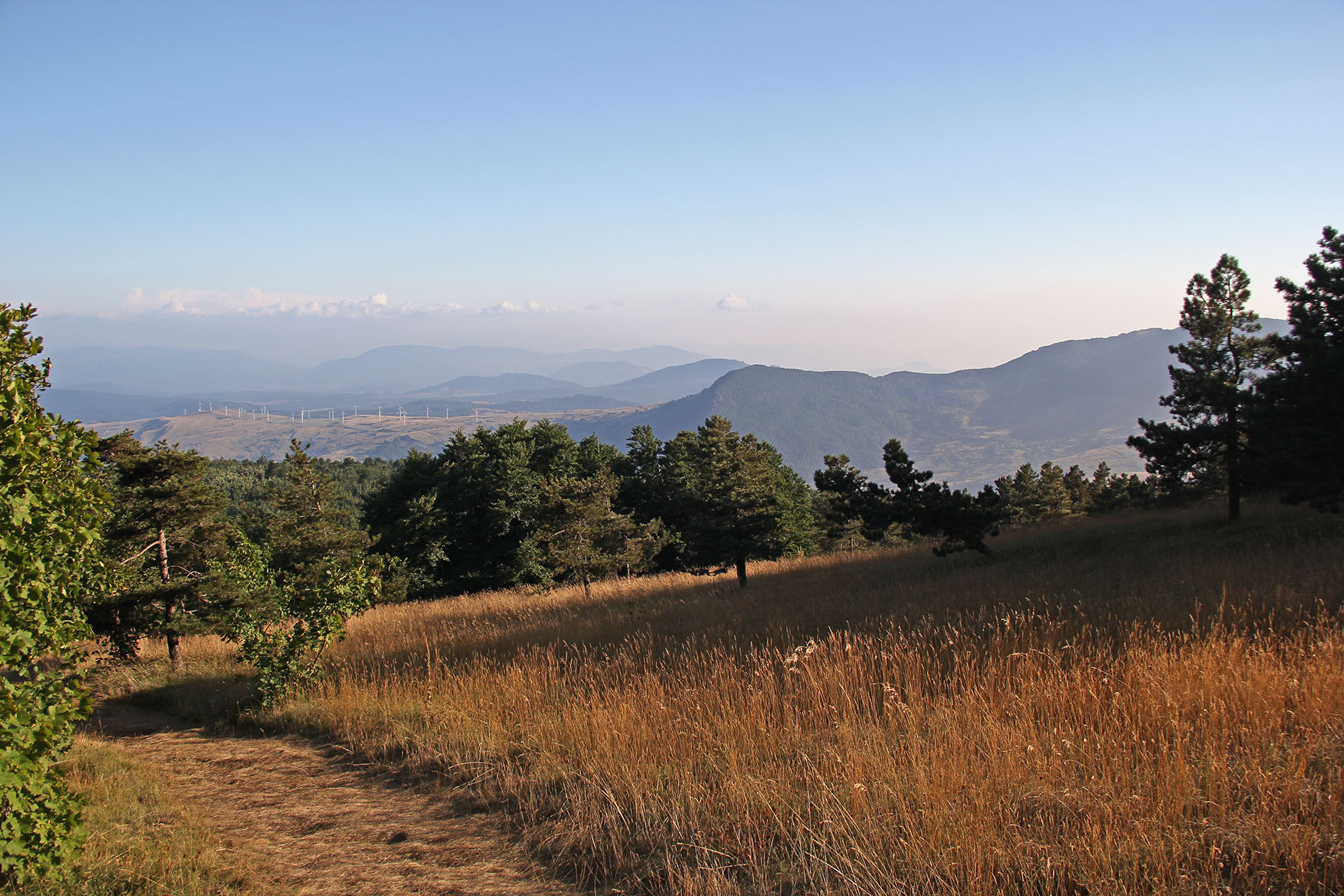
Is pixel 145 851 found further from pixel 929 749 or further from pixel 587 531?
pixel 587 531

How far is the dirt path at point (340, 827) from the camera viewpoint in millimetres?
4086

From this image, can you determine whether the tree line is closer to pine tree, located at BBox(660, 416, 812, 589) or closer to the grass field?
pine tree, located at BBox(660, 416, 812, 589)

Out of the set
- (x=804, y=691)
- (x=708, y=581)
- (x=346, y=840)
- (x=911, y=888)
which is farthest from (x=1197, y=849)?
(x=708, y=581)

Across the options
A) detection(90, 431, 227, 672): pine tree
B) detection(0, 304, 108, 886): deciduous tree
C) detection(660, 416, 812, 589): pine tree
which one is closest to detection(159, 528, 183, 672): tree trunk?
detection(90, 431, 227, 672): pine tree

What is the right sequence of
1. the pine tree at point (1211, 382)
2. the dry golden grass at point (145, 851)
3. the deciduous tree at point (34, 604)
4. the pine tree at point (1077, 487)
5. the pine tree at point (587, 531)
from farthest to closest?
the pine tree at point (1077, 487) → the pine tree at point (587, 531) → the pine tree at point (1211, 382) → the dry golden grass at point (145, 851) → the deciduous tree at point (34, 604)

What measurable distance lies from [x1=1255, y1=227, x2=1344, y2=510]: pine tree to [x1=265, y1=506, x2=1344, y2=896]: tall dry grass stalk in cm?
531

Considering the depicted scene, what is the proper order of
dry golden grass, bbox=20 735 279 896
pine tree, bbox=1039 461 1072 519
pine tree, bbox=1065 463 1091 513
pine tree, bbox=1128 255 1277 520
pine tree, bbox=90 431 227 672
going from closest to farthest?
dry golden grass, bbox=20 735 279 896 → pine tree, bbox=90 431 227 672 → pine tree, bbox=1128 255 1277 520 → pine tree, bbox=1039 461 1072 519 → pine tree, bbox=1065 463 1091 513

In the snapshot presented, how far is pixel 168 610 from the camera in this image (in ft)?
41.3

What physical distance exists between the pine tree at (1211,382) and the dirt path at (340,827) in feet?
59.2

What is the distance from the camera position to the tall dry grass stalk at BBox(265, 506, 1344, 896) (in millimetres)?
3240

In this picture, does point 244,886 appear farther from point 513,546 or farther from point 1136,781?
point 513,546

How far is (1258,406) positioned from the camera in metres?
14.9

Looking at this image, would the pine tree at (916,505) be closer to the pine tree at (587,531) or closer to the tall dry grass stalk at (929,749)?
the pine tree at (587,531)

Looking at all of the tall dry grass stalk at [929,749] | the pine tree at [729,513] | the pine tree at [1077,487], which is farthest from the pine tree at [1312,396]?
the pine tree at [1077,487]
